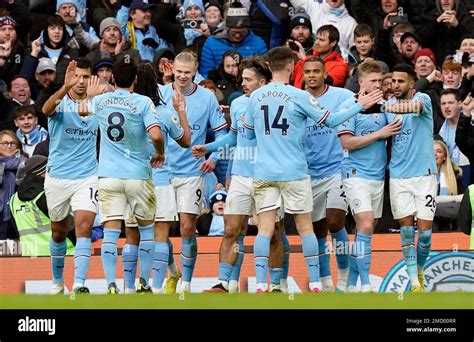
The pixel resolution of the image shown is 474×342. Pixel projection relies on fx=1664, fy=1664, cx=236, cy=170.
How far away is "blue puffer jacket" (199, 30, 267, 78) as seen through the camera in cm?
2525

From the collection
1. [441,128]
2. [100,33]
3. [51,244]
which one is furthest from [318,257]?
[100,33]

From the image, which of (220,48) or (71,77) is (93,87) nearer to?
(71,77)

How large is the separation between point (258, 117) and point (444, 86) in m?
6.14

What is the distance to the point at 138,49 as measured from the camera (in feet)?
84.1

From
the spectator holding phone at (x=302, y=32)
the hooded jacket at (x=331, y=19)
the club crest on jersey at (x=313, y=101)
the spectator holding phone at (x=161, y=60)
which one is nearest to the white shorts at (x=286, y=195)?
the club crest on jersey at (x=313, y=101)

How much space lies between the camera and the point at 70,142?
19438 mm

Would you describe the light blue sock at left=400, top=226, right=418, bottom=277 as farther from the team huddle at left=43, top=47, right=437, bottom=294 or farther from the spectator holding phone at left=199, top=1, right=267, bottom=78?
the spectator holding phone at left=199, top=1, right=267, bottom=78

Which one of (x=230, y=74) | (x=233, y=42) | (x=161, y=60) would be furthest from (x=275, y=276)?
(x=233, y=42)

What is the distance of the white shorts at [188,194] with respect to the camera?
20.0m

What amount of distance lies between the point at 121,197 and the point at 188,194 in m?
1.54

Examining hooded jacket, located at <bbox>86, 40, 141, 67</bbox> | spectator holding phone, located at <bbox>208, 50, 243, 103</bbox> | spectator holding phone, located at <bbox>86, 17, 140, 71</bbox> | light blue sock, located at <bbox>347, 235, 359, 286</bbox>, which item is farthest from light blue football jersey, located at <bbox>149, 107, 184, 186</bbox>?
spectator holding phone, located at <bbox>86, 17, 140, 71</bbox>

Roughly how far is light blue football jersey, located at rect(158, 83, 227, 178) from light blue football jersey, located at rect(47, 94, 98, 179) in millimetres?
1165

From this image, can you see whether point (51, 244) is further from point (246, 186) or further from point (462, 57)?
point (462, 57)

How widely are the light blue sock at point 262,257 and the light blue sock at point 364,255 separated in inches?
55.9
